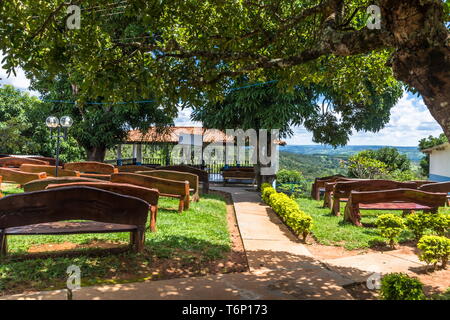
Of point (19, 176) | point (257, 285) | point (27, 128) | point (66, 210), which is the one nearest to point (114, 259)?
point (66, 210)

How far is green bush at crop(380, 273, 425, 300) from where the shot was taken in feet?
9.61

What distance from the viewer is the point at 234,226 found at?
7.98m

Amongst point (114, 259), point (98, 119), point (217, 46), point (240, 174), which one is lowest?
point (114, 259)

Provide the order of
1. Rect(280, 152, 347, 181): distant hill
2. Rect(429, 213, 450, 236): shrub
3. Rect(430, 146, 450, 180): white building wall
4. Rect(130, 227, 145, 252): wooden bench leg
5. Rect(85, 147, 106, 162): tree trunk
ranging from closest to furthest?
1. Rect(130, 227, 145, 252): wooden bench leg
2. Rect(429, 213, 450, 236): shrub
3. Rect(85, 147, 106, 162): tree trunk
4. Rect(430, 146, 450, 180): white building wall
5. Rect(280, 152, 347, 181): distant hill

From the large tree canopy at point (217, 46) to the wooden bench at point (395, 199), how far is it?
2289 millimetres

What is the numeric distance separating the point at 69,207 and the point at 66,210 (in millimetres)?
51

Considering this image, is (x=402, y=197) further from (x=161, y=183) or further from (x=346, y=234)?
(x=161, y=183)

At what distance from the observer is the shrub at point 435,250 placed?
446 centimetres

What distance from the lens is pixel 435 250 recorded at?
446cm

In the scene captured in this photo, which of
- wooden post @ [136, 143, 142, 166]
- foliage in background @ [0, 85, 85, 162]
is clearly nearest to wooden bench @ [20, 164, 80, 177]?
foliage in background @ [0, 85, 85, 162]

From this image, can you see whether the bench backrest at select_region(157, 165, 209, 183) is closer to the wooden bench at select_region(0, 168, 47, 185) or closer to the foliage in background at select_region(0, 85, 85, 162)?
the wooden bench at select_region(0, 168, 47, 185)
